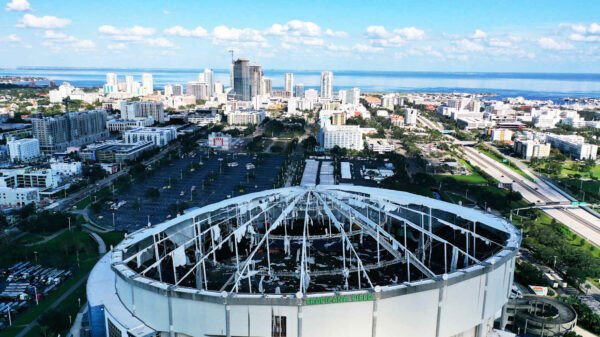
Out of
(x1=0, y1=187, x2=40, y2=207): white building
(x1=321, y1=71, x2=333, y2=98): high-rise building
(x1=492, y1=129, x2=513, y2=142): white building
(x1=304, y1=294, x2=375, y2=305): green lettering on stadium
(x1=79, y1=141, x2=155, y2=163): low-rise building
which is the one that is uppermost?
(x1=321, y1=71, x2=333, y2=98): high-rise building

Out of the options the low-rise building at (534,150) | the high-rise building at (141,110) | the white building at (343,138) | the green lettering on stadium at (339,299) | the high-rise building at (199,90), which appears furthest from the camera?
the high-rise building at (199,90)

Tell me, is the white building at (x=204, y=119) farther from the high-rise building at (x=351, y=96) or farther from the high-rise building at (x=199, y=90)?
the high-rise building at (x=199, y=90)

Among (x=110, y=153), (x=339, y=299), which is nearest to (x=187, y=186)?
(x=110, y=153)

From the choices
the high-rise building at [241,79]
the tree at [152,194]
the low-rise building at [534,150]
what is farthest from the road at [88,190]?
the high-rise building at [241,79]

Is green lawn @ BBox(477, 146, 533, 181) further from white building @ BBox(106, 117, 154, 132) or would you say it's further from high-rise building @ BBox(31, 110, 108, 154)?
high-rise building @ BBox(31, 110, 108, 154)

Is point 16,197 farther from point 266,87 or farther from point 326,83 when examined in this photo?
point 326,83

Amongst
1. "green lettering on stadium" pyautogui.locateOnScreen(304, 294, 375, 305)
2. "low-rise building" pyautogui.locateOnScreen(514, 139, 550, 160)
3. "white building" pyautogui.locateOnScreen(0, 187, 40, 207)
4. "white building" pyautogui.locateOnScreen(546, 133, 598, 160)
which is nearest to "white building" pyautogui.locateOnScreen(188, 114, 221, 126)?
"white building" pyautogui.locateOnScreen(0, 187, 40, 207)
